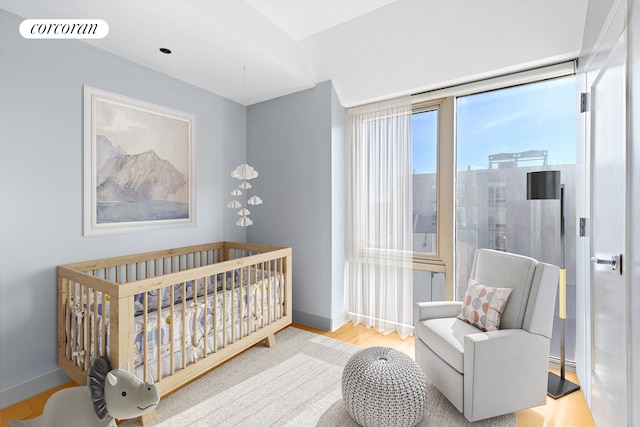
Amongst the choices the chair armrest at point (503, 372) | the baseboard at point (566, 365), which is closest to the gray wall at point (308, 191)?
the chair armrest at point (503, 372)

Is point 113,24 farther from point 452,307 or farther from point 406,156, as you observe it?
point 452,307

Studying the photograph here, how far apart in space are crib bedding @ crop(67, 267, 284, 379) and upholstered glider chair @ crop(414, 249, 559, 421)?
4.22 feet

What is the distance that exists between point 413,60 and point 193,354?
2795 mm

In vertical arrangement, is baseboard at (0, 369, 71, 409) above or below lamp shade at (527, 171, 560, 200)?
below

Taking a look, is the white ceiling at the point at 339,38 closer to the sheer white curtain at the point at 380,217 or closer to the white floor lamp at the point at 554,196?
the sheer white curtain at the point at 380,217

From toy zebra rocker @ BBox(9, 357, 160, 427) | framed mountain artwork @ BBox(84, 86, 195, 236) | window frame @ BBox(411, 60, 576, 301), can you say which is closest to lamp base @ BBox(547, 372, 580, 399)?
window frame @ BBox(411, 60, 576, 301)

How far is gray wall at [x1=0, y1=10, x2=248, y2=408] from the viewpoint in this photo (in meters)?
1.85

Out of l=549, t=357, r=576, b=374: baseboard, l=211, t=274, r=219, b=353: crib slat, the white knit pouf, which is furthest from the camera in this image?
l=549, t=357, r=576, b=374: baseboard

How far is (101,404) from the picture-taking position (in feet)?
4.49

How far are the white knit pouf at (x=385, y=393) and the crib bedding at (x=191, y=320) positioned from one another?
100cm

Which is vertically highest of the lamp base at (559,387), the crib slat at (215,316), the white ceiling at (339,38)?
the white ceiling at (339,38)

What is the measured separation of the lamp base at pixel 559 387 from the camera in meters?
1.94

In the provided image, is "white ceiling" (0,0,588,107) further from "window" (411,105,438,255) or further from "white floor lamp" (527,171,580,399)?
"white floor lamp" (527,171,580,399)

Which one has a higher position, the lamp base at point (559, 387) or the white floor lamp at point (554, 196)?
the white floor lamp at point (554, 196)
